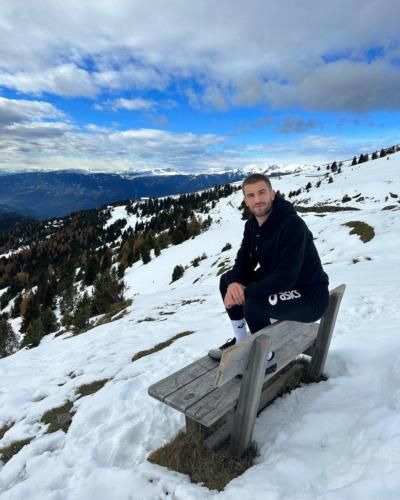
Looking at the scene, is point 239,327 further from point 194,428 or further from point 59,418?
point 59,418

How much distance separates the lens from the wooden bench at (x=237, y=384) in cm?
315

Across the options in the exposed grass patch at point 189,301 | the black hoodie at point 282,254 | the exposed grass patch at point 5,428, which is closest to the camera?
the black hoodie at point 282,254

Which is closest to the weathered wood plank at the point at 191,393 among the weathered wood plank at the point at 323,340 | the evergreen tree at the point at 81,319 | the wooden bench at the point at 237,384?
the wooden bench at the point at 237,384

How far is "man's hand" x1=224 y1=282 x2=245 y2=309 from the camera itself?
13.2 feet

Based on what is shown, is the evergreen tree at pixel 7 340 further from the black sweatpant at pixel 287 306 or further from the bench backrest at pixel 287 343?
the black sweatpant at pixel 287 306

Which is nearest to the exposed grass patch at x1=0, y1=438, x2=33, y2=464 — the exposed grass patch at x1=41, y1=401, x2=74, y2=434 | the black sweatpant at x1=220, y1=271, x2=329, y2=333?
the exposed grass patch at x1=41, y1=401, x2=74, y2=434

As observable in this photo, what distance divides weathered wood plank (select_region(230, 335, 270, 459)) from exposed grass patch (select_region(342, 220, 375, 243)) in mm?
15271

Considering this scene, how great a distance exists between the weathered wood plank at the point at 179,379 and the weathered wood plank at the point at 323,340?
4.88ft

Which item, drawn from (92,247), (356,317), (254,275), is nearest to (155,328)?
(356,317)

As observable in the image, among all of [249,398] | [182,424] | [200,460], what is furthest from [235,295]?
[182,424]

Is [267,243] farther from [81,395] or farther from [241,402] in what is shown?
[81,395]

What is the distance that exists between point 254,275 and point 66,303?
70634mm

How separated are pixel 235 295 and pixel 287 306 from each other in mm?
657

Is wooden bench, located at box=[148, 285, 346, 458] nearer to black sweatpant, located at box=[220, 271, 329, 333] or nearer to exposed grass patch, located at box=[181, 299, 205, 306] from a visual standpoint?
black sweatpant, located at box=[220, 271, 329, 333]
